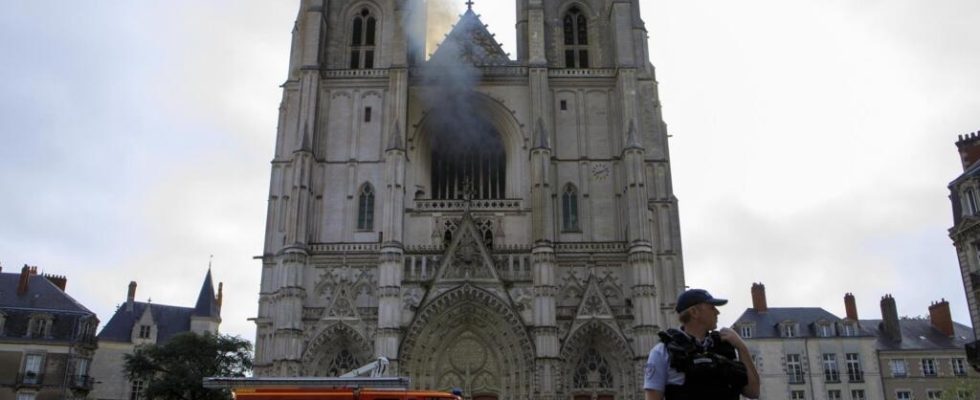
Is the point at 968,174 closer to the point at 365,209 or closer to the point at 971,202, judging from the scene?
the point at 971,202

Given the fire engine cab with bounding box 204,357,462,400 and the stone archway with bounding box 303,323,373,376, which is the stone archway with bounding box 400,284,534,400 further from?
the fire engine cab with bounding box 204,357,462,400

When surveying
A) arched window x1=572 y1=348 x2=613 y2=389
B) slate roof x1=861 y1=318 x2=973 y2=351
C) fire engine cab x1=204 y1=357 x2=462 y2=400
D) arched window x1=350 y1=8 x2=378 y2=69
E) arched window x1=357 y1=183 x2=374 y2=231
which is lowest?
fire engine cab x1=204 y1=357 x2=462 y2=400

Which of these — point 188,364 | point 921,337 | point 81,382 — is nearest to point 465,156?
point 188,364

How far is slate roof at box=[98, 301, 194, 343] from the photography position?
145 ft

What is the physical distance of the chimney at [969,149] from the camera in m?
25.8

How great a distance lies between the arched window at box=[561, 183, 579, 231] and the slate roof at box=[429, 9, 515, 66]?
6.47 metres

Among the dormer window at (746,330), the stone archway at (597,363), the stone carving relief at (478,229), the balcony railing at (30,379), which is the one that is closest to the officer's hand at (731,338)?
the stone archway at (597,363)

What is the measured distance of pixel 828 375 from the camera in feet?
128

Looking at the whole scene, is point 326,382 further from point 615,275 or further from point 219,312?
point 219,312

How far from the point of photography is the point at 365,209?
3092 cm

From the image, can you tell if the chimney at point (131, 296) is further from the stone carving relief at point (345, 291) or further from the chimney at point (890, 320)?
the chimney at point (890, 320)

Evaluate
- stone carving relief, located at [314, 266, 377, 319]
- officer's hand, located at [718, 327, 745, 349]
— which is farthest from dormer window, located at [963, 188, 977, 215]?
officer's hand, located at [718, 327, 745, 349]

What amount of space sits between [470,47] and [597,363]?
15354 millimetres

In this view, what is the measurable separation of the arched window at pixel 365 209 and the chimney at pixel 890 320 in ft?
90.1
